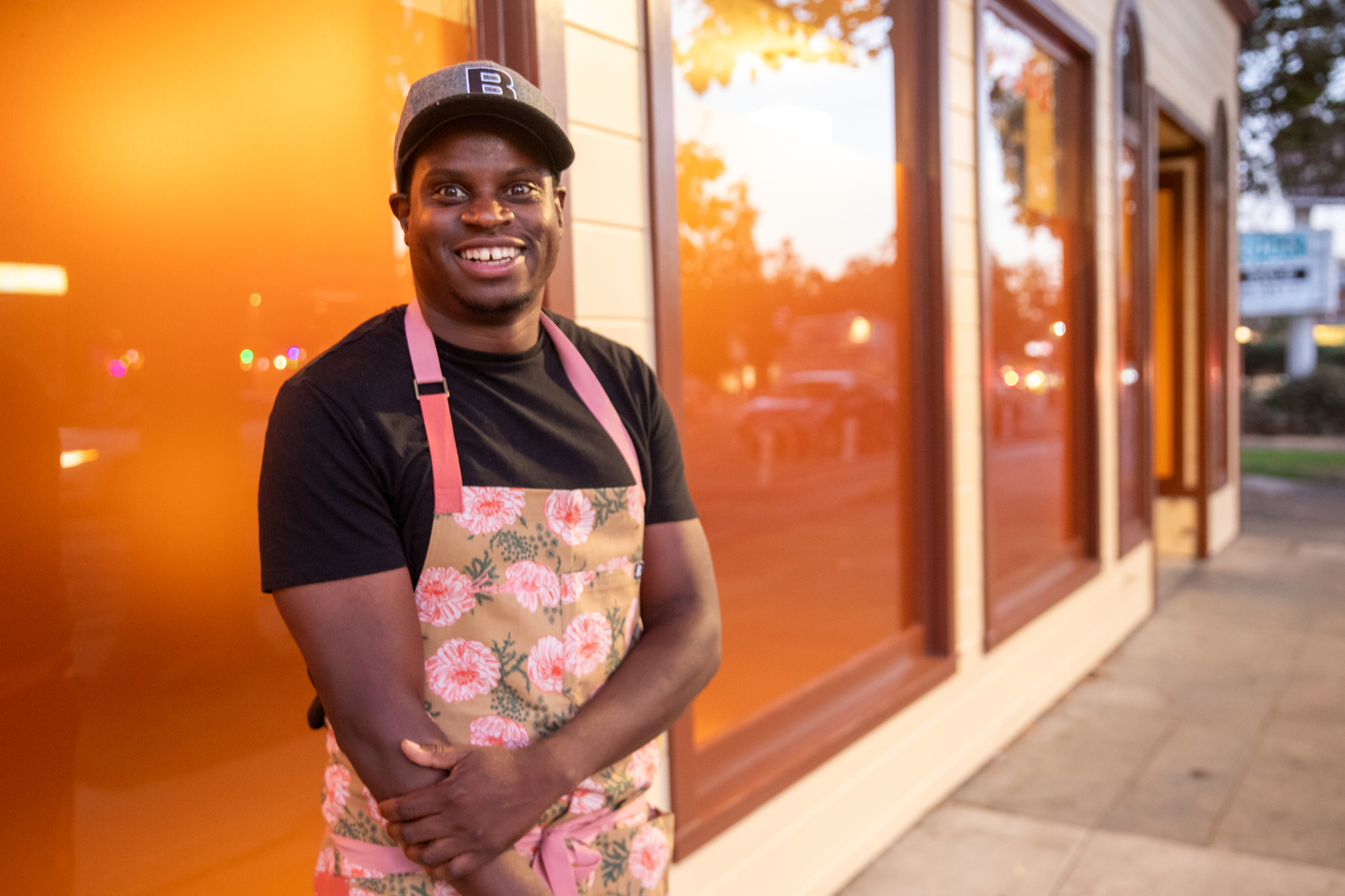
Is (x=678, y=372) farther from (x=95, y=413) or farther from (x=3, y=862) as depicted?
(x=3, y=862)

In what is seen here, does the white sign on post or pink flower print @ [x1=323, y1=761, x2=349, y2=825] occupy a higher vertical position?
the white sign on post

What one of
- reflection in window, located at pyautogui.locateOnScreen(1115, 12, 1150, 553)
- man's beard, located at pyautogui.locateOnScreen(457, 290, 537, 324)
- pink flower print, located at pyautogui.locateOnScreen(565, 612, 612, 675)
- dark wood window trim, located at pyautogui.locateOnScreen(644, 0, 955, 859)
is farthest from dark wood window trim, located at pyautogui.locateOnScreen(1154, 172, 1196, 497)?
man's beard, located at pyautogui.locateOnScreen(457, 290, 537, 324)

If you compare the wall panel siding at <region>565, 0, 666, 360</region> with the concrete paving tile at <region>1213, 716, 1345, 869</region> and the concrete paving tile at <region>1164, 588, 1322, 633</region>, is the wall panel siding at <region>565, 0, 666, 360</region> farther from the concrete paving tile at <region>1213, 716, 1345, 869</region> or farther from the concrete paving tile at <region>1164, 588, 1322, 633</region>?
the concrete paving tile at <region>1164, 588, 1322, 633</region>

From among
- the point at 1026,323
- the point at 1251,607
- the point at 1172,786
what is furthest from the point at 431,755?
the point at 1251,607

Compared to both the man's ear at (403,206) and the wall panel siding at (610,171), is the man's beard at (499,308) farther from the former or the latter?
the wall panel siding at (610,171)

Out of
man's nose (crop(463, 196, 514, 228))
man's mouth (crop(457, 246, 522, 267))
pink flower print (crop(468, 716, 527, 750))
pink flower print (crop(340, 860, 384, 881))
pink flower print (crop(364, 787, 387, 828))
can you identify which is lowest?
pink flower print (crop(340, 860, 384, 881))

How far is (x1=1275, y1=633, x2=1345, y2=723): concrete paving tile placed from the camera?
4875mm

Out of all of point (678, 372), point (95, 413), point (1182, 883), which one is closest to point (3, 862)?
point (95, 413)

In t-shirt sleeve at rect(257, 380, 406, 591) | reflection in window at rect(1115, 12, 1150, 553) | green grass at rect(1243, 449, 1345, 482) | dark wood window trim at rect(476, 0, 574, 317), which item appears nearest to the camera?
t-shirt sleeve at rect(257, 380, 406, 591)

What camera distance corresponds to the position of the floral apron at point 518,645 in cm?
144

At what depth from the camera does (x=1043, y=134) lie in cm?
548

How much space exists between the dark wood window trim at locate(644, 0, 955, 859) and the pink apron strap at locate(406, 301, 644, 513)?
1030 mm

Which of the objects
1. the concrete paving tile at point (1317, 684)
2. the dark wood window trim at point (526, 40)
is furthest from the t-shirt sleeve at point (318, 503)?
the concrete paving tile at point (1317, 684)

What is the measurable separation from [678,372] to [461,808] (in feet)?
5.11
